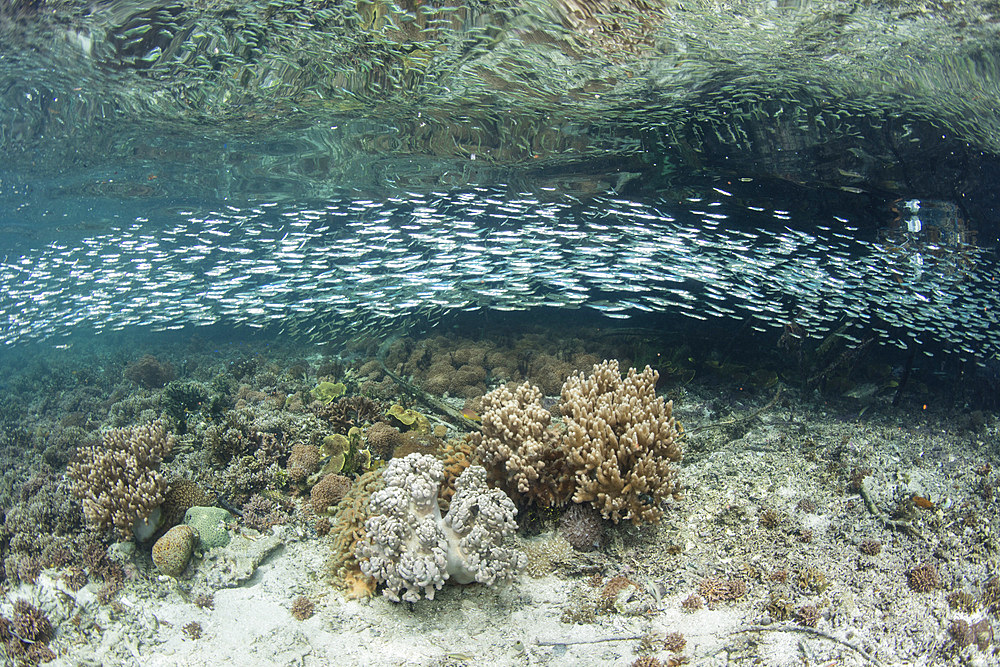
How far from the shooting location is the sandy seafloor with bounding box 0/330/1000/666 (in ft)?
13.8

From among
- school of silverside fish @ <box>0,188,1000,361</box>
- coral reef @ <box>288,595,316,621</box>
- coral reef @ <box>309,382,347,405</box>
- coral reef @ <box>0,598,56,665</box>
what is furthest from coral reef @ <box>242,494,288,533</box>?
school of silverside fish @ <box>0,188,1000,361</box>

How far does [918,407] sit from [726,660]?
9241 mm

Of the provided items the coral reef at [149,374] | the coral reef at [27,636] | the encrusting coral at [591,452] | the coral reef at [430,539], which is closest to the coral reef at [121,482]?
the coral reef at [27,636]

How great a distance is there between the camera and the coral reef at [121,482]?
5.46 meters

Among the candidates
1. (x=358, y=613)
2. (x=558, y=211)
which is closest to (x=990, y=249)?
(x=558, y=211)

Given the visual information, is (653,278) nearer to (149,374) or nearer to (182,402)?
(182,402)

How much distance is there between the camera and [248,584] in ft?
17.1

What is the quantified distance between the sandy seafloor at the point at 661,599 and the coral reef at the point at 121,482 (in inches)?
17.0

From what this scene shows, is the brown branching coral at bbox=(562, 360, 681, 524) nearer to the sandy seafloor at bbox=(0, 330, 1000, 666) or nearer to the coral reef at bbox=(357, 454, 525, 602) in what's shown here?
the sandy seafloor at bbox=(0, 330, 1000, 666)

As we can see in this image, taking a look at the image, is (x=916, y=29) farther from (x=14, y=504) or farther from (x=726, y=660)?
(x=14, y=504)

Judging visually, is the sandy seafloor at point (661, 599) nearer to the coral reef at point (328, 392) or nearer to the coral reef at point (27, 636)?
the coral reef at point (27, 636)

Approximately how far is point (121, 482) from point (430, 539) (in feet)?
12.7

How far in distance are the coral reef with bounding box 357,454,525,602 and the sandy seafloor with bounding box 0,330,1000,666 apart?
0.37 m

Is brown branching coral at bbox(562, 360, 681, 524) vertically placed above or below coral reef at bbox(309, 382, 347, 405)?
above
